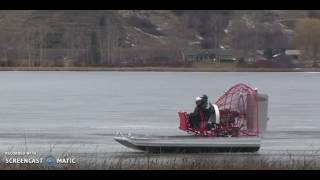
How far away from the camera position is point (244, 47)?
4956 cm

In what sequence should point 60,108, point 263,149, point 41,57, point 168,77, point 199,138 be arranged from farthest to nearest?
point 168,77 < point 41,57 < point 60,108 < point 263,149 < point 199,138

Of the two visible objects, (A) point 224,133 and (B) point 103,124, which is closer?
(A) point 224,133

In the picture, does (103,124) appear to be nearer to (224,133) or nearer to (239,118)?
(239,118)

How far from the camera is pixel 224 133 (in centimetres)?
1498

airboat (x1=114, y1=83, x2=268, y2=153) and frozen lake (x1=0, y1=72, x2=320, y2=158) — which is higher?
airboat (x1=114, y1=83, x2=268, y2=153)

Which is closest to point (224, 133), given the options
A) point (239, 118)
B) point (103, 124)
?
point (239, 118)

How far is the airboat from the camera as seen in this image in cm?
1403

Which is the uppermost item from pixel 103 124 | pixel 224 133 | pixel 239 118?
pixel 239 118

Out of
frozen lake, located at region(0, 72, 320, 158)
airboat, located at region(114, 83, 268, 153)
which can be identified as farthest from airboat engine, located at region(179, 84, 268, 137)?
frozen lake, located at region(0, 72, 320, 158)

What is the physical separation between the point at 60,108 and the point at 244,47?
74.6 feet

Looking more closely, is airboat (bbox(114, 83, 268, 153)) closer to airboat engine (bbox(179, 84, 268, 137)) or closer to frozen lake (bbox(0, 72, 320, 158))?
airboat engine (bbox(179, 84, 268, 137))

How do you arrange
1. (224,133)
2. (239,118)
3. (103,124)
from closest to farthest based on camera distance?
(224,133), (239,118), (103,124)
